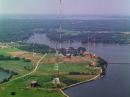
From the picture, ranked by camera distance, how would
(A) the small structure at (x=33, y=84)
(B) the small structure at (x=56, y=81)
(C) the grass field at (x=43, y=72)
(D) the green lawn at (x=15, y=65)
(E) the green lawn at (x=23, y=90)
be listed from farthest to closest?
(D) the green lawn at (x=15, y=65) → (B) the small structure at (x=56, y=81) → (A) the small structure at (x=33, y=84) → (C) the grass field at (x=43, y=72) → (E) the green lawn at (x=23, y=90)

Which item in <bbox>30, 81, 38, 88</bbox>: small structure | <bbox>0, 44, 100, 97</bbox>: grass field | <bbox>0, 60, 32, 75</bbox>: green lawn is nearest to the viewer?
<bbox>0, 44, 100, 97</bbox>: grass field

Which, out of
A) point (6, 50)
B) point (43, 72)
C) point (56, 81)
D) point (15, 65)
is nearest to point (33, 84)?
point (56, 81)

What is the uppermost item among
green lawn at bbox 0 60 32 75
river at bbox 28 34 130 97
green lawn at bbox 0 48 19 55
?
green lawn at bbox 0 48 19 55

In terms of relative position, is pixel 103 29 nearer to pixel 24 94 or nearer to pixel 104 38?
pixel 104 38

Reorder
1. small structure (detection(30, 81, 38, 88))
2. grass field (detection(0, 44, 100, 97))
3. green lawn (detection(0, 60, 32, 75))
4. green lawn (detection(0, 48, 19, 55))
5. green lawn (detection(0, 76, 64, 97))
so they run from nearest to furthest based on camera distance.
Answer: green lawn (detection(0, 76, 64, 97)), grass field (detection(0, 44, 100, 97)), small structure (detection(30, 81, 38, 88)), green lawn (detection(0, 60, 32, 75)), green lawn (detection(0, 48, 19, 55))

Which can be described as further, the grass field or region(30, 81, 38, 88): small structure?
region(30, 81, 38, 88): small structure

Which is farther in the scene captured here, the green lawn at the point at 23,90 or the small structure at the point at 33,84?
the small structure at the point at 33,84

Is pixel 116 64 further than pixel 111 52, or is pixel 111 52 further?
pixel 111 52

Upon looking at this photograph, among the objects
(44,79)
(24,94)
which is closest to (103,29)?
(44,79)

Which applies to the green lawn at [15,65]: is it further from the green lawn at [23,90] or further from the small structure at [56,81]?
the small structure at [56,81]

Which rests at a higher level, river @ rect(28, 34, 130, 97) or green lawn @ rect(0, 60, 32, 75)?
green lawn @ rect(0, 60, 32, 75)

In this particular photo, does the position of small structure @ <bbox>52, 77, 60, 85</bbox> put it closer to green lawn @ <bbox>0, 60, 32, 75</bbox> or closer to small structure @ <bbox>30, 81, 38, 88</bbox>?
small structure @ <bbox>30, 81, 38, 88</bbox>
